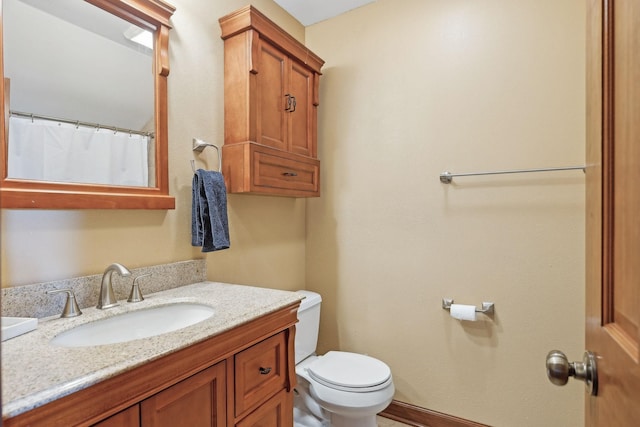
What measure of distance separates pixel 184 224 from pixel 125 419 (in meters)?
0.89

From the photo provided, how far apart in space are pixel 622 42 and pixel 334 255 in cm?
184

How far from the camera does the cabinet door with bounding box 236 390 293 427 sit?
1082mm

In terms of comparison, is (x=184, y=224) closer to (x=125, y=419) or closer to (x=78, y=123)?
(x=78, y=123)

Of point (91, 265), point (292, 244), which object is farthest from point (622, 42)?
point (292, 244)

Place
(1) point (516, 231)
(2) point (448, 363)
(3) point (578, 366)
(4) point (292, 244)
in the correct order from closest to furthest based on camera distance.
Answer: (3) point (578, 366) → (1) point (516, 231) → (2) point (448, 363) → (4) point (292, 244)

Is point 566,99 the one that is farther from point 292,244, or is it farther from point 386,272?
point 292,244

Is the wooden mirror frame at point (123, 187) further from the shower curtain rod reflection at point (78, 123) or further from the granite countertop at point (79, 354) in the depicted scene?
the granite countertop at point (79, 354)

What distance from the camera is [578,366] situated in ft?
2.10

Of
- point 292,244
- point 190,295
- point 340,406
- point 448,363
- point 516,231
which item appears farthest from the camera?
point 292,244

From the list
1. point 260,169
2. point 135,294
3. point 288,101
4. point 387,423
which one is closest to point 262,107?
point 288,101

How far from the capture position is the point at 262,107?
1727 millimetres

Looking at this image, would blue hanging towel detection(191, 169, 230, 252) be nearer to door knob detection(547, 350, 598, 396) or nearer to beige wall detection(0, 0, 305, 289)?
beige wall detection(0, 0, 305, 289)

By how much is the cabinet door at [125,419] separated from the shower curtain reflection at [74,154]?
2.52 ft

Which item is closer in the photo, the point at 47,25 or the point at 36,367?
the point at 36,367
